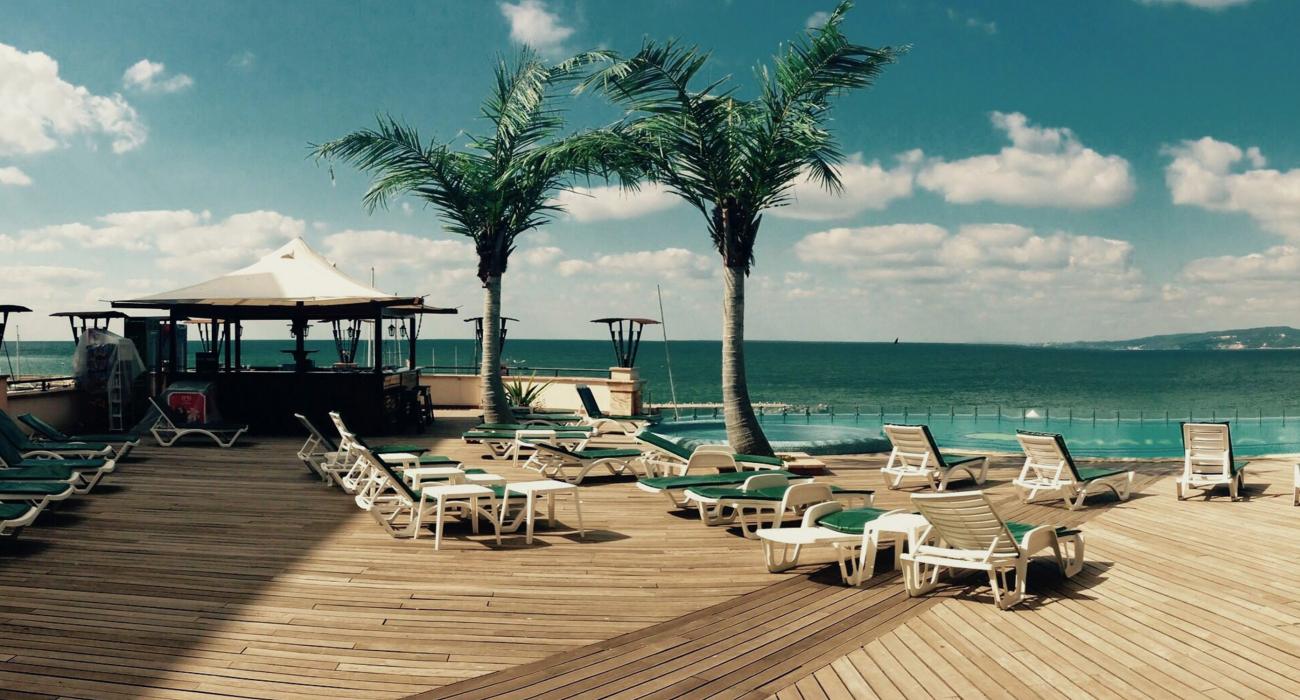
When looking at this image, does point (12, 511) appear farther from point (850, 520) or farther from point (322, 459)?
point (850, 520)

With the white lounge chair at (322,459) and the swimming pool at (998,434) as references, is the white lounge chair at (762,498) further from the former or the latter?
the swimming pool at (998,434)

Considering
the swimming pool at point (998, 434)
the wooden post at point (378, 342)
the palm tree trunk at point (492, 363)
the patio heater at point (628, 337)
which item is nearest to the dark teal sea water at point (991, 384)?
the swimming pool at point (998, 434)

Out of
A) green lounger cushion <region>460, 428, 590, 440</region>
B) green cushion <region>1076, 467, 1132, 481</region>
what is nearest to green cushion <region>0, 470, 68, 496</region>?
green lounger cushion <region>460, 428, 590, 440</region>

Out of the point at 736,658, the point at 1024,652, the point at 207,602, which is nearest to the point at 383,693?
the point at 736,658

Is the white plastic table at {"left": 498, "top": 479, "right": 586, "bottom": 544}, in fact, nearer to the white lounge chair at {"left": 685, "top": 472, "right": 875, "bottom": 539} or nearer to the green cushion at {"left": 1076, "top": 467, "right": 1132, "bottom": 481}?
the white lounge chair at {"left": 685, "top": 472, "right": 875, "bottom": 539}

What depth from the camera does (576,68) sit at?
14.8 meters

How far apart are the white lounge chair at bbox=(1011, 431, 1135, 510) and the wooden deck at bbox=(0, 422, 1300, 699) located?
111 cm

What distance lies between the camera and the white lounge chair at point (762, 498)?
680 cm

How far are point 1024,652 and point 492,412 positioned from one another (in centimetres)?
1203

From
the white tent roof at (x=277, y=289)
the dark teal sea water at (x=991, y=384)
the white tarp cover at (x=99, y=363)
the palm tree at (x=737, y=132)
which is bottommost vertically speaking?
the dark teal sea water at (x=991, y=384)

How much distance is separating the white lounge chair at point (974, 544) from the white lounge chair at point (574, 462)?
4.80 meters

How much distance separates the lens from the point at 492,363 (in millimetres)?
15383

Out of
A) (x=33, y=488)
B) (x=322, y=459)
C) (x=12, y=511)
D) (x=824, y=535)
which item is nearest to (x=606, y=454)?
(x=322, y=459)

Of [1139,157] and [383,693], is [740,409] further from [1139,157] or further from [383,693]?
[1139,157]
